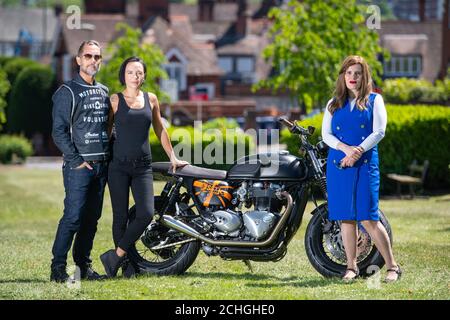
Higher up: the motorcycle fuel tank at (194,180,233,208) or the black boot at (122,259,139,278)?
the motorcycle fuel tank at (194,180,233,208)

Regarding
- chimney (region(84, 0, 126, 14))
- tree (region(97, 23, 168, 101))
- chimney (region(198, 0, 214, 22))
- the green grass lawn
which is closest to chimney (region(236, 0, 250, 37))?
chimney (region(84, 0, 126, 14))

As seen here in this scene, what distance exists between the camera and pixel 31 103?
6625 centimetres

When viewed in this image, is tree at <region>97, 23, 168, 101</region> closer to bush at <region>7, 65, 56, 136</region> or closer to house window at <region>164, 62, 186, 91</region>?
bush at <region>7, 65, 56, 136</region>

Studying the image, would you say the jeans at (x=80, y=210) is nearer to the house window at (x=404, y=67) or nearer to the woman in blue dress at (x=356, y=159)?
the woman in blue dress at (x=356, y=159)

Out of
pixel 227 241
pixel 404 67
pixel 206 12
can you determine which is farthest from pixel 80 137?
pixel 206 12

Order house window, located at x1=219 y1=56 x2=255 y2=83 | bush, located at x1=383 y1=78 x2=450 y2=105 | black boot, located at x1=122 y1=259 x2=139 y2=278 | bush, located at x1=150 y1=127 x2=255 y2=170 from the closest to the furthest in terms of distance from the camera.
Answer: black boot, located at x1=122 y1=259 x2=139 y2=278
bush, located at x1=150 y1=127 x2=255 y2=170
bush, located at x1=383 y1=78 x2=450 y2=105
house window, located at x1=219 y1=56 x2=255 y2=83

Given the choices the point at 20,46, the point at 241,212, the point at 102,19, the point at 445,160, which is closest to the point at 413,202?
the point at 445,160

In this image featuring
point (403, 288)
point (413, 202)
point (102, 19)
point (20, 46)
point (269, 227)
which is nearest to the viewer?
point (403, 288)

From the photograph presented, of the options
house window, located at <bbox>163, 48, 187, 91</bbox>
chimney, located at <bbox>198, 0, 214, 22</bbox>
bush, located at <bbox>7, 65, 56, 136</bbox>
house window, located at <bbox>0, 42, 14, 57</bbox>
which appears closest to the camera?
bush, located at <bbox>7, 65, 56, 136</bbox>

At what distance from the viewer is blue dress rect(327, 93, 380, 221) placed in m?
9.77

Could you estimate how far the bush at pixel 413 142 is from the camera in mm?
22891

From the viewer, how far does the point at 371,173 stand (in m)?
9.80
